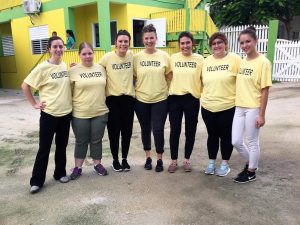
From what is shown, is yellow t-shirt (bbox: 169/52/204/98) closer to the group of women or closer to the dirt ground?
the group of women

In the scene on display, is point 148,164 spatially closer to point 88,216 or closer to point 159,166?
point 159,166

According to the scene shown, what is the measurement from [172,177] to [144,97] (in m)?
1.11

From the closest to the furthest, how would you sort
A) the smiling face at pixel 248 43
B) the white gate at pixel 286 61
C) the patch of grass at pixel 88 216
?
the patch of grass at pixel 88 216 < the smiling face at pixel 248 43 < the white gate at pixel 286 61

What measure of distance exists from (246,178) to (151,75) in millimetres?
1745

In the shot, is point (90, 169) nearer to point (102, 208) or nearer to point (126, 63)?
point (102, 208)

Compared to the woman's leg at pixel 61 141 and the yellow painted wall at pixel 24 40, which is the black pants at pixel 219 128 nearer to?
the woman's leg at pixel 61 141

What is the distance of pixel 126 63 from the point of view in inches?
157

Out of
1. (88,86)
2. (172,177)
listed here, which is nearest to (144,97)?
(88,86)

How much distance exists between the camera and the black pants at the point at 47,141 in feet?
12.1

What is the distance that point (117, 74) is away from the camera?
156 inches

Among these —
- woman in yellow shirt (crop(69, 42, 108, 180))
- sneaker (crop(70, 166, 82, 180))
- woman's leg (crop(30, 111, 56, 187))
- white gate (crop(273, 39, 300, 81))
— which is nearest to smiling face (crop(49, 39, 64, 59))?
woman in yellow shirt (crop(69, 42, 108, 180))

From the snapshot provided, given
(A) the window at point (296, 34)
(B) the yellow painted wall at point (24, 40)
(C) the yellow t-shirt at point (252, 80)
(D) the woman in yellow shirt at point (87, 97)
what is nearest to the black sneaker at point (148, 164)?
(D) the woman in yellow shirt at point (87, 97)

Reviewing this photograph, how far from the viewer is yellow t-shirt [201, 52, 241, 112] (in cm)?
370

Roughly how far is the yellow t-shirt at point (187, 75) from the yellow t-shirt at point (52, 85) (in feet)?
4.36
